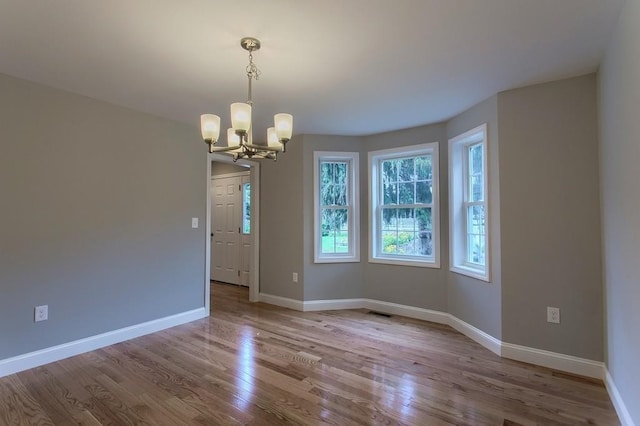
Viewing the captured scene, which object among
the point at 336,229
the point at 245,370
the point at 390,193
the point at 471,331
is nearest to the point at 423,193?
the point at 390,193

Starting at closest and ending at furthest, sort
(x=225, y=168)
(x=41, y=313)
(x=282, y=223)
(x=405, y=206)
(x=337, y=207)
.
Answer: (x=41, y=313) → (x=405, y=206) → (x=337, y=207) → (x=282, y=223) → (x=225, y=168)

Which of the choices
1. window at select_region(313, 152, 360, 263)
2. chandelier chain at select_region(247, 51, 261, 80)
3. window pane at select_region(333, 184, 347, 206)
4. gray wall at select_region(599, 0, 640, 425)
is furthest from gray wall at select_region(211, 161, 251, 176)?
gray wall at select_region(599, 0, 640, 425)

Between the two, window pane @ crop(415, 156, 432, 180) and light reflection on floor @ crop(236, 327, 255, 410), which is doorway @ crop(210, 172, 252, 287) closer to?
light reflection on floor @ crop(236, 327, 255, 410)

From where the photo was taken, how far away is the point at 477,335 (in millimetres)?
3191

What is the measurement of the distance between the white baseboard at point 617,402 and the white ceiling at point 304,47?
7.49ft

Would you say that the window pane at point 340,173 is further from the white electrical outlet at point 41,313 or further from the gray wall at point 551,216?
the white electrical outlet at point 41,313

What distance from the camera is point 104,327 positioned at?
3.10 meters

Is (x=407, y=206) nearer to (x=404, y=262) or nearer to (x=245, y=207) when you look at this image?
(x=404, y=262)

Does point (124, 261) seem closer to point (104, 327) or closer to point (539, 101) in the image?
point (104, 327)

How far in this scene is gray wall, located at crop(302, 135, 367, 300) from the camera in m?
4.30

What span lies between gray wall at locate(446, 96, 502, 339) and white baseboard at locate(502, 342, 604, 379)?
0.51 ft

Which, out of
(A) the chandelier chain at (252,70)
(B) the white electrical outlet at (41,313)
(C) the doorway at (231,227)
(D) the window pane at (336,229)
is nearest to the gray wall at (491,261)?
(D) the window pane at (336,229)

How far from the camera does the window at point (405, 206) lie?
391 cm

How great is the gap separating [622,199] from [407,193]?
91.1 inches
